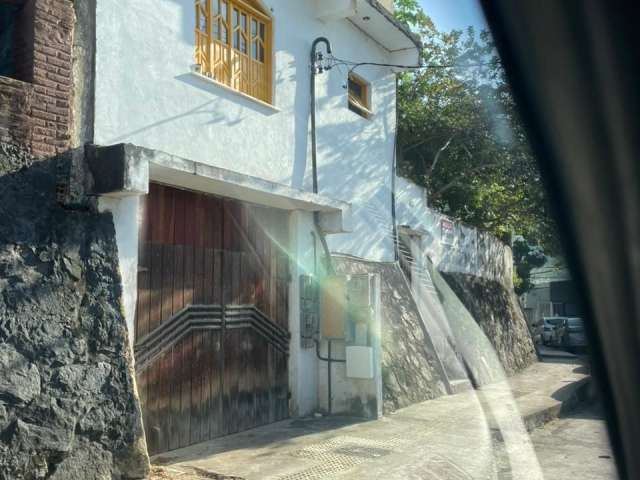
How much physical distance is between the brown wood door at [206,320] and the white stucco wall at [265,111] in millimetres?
696

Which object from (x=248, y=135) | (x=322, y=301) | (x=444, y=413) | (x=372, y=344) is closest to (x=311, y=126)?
(x=248, y=135)

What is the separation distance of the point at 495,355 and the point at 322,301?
797cm

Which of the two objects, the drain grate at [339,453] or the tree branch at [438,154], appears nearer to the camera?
the drain grate at [339,453]

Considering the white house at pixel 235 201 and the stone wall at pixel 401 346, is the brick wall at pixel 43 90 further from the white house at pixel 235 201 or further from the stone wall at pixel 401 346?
the stone wall at pixel 401 346

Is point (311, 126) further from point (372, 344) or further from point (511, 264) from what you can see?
point (511, 264)

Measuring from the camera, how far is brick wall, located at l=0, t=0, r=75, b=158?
531 centimetres

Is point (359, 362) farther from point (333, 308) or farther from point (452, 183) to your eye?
point (452, 183)

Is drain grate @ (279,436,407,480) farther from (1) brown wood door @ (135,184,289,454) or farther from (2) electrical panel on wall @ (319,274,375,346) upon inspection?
(2) electrical panel on wall @ (319,274,375,346)

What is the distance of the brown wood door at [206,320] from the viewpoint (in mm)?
6676

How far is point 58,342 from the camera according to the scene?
5289 millimetres

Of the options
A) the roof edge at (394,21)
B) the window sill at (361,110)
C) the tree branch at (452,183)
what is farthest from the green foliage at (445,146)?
the window sill at (361,110)

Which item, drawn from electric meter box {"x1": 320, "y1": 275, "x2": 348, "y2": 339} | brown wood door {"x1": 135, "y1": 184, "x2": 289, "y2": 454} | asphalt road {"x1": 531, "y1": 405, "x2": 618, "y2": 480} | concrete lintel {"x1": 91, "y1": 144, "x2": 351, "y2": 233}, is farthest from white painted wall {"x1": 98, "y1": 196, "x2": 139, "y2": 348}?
asphalt road {"x1": 531, "y1": 405, "x2": 618, "y2": 480}

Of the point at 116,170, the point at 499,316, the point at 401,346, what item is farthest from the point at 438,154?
the point at 116,170

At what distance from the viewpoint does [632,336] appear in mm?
2428
